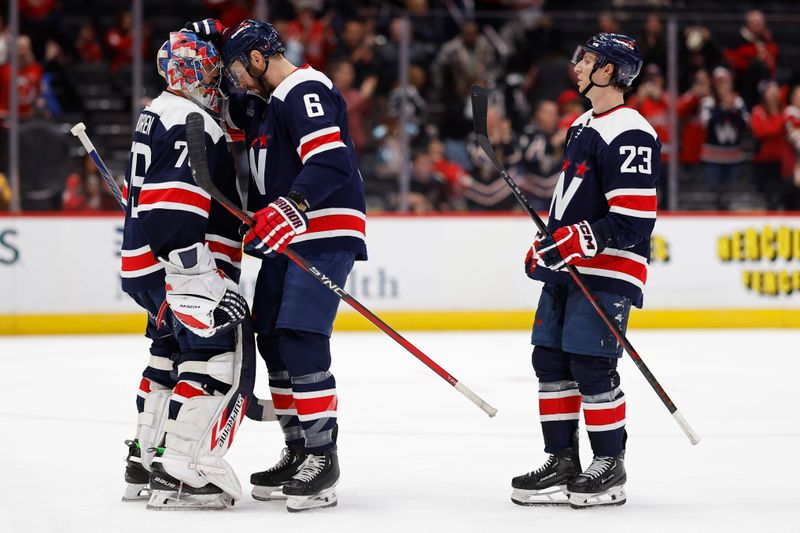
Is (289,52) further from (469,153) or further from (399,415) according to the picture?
(399,415)

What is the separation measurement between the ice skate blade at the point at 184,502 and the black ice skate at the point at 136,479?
11cm

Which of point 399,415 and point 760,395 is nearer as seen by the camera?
point 399,415

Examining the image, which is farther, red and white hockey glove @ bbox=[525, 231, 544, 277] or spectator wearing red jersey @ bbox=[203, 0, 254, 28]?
spectator wearing red jersey @ bbox=[203, 0, 254, 28]

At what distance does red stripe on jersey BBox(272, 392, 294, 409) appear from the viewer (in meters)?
3.49

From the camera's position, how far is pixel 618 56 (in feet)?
11.0

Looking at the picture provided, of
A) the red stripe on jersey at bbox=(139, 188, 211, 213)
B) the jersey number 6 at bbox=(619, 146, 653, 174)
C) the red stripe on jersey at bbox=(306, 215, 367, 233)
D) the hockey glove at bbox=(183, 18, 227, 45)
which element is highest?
the hockey glove at bbox=(183, 18, 227, 45)

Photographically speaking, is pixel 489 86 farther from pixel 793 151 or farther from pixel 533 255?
pixel 533 255

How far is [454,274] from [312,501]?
4.98m

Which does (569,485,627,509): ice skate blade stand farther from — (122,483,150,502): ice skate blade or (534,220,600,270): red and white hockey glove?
(122,483,150,502): ice skate blade

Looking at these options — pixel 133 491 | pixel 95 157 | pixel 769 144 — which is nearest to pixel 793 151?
pixel 769 144

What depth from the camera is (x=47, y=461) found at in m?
4.00

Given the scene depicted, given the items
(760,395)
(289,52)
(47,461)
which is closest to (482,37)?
(289,52)

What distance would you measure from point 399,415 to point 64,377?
1.94 metres

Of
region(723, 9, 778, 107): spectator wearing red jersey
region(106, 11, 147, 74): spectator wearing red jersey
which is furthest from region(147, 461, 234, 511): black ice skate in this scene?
region(723, 9, 778, 107): spectator wearing red jersey
